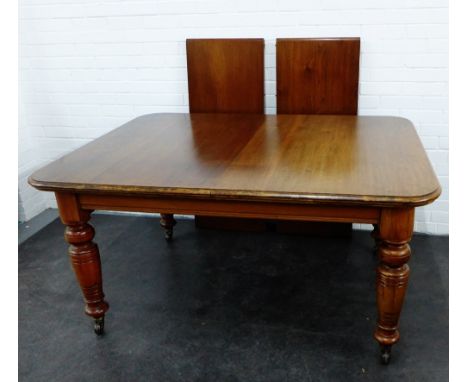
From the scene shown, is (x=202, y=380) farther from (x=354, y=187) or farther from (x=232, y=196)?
(x=354, y=187)

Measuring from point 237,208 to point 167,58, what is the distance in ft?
4.35

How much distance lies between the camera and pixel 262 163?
1580mm

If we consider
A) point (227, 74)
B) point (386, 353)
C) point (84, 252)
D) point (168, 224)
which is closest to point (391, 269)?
point (386, 353)

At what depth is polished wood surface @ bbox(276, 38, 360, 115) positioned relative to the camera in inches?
84.1

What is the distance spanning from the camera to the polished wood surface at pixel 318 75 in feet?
7.01

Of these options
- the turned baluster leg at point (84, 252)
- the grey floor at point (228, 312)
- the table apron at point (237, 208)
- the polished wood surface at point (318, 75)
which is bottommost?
the grey floor at point (228, 312)

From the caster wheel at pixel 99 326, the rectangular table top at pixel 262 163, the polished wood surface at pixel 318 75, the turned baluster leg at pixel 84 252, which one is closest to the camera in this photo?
the rectangular table top at pixel 262 163

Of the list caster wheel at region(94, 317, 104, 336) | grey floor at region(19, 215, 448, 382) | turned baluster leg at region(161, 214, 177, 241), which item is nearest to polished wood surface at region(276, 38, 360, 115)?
grey floor at region(19, 215, 448, 382)

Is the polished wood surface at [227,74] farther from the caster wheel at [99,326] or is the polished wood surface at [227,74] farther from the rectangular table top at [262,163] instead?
the caster wheel at [99,326]

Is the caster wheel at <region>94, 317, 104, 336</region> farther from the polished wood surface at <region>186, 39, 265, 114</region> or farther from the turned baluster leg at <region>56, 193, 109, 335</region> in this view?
the polished wood surface at <region>186, 39, 265, 114</region>

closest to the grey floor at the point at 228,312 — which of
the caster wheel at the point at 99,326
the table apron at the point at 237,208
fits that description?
the caster wheel at the point at 99,326

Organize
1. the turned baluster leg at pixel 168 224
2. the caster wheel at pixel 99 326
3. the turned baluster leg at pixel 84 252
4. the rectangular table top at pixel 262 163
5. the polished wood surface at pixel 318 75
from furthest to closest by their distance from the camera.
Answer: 1. the turned baluster leg at pixel 168 224
2. the polished wood surface at pixel 318 75
3. the caster wheel at pixel 99 326
4. the turned baluster leg at pixel 84 252
5. the rectangular table top at pixel 262 163

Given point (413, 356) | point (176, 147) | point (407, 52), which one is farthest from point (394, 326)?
point (407, 52)
